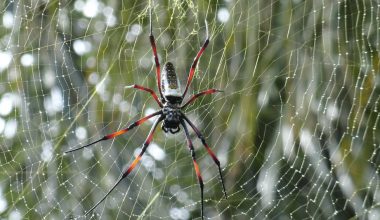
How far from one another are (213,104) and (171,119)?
0.97 feet

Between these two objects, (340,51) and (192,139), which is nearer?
(340,51)

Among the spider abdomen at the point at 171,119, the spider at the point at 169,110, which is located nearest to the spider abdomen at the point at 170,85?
the spider at the point at 169,110

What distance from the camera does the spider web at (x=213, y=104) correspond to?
8.03 ft

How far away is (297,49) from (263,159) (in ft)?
1.87

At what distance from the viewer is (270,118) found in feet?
8.45

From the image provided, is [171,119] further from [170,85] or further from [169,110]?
[170,85]

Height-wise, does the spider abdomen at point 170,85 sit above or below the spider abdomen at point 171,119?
above

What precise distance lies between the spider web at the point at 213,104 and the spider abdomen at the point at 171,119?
5.0 inches

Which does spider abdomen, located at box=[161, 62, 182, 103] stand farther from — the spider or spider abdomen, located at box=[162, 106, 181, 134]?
spider abdomen, located at box=[162, 106, 181, 134]

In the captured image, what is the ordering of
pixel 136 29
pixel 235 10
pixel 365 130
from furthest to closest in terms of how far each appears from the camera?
pixel 136 29, pixel 235 10, pixel 365 130

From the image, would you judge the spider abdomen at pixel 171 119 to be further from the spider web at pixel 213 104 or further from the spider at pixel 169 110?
the spider web at pixel 213 104

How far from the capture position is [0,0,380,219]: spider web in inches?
96.3

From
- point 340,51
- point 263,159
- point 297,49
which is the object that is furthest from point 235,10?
point 263,159

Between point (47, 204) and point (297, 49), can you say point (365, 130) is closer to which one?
point (297, 49)
